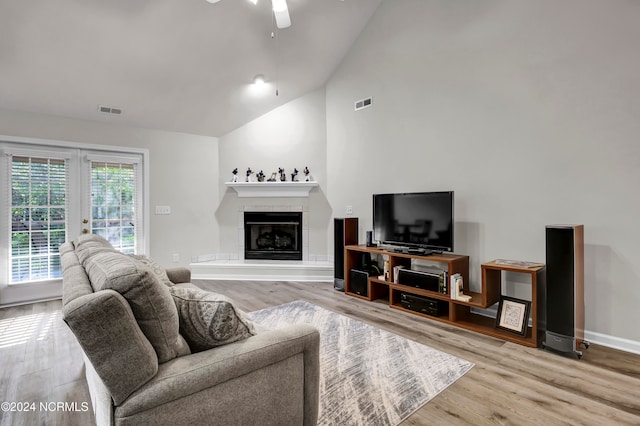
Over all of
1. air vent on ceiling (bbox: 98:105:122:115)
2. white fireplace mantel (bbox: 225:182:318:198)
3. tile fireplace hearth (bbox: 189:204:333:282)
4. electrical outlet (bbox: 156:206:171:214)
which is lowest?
tile fireplace hearth (bbox: 189:204:333:282)

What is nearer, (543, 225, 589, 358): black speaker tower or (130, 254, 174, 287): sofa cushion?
(130, 254, 174, 287): sofa cushion

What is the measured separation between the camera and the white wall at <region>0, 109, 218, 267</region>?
4.80 meters

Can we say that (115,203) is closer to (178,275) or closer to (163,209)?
(163,209)

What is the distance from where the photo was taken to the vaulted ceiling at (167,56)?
130 inches

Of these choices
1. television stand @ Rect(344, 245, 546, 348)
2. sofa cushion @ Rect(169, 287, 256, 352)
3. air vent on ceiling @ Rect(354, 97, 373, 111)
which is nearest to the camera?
sofa cushion @ Rect(169, 287, 256, 352)

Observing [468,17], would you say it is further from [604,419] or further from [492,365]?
[604,419]

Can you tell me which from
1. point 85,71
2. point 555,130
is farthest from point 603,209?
point 85,71

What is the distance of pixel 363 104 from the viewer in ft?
16.0

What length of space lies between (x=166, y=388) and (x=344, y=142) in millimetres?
4430

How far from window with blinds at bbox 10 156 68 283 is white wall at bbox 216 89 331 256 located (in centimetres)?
221

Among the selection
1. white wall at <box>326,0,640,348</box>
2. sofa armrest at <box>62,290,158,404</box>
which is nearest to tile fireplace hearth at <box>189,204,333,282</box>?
white wall at <box>326,0,640,348</box>

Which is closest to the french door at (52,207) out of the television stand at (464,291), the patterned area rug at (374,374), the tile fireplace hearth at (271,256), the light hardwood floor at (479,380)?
the light hardwood floor at (479,380)

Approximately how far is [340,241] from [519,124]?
101 inches

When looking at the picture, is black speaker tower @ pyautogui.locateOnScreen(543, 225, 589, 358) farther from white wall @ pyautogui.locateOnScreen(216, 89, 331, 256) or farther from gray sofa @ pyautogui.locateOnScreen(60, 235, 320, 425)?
white wall @ pyautogui.locateOnScreen(216, 89, 331, 256)
